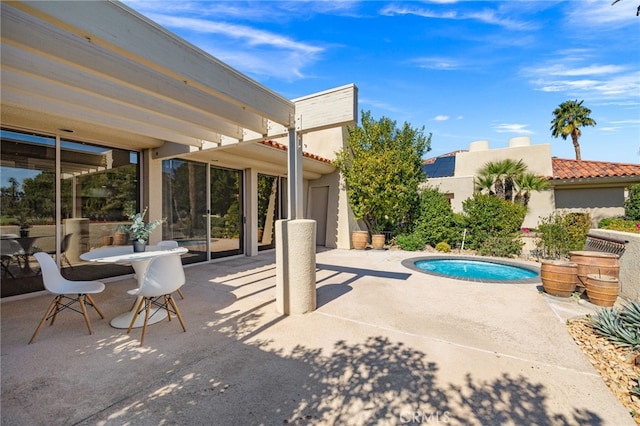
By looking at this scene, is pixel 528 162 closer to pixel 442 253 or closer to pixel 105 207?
pixel 442 253

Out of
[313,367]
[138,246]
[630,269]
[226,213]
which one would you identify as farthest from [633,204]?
[138,246]

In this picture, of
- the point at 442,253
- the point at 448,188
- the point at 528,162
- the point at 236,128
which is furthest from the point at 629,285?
the point at 528,162

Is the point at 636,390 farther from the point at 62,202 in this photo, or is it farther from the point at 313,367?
the point at 62,202

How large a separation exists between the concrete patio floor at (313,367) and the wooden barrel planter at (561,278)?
9.5 inches

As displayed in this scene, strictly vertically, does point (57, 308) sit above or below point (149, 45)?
below

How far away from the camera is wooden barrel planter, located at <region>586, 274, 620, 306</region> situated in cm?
484

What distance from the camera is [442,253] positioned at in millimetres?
11109

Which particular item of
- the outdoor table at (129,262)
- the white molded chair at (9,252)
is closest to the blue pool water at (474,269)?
the outdoor table at (129,262)

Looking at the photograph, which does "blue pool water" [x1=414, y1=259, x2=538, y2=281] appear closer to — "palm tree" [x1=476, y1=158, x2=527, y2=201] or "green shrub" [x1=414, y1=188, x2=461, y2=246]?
"green shrub" [x1=414, y1=188, x2=461, y2=246]

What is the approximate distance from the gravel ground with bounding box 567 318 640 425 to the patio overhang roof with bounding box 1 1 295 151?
5.06 metres

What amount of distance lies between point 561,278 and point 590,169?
12859 mm

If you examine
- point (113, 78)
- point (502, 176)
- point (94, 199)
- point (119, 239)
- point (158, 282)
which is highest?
point (502, 176)

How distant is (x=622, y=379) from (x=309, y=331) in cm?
338

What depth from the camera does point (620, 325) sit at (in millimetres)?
3865
